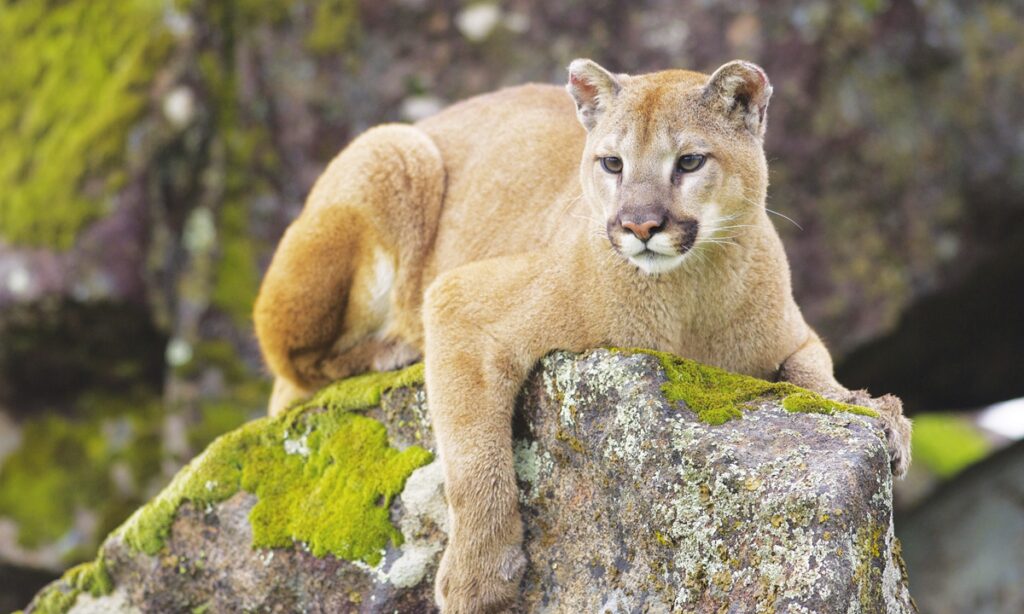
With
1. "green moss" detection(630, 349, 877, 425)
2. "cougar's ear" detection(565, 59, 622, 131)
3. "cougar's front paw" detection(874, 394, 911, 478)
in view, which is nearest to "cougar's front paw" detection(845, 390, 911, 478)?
"cougar's front paw" detection(874, 394, 911, 478)

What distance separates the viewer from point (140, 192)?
11711 millimetres

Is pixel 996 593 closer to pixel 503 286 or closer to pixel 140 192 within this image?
pixel 503 286

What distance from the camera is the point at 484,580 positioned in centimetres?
579

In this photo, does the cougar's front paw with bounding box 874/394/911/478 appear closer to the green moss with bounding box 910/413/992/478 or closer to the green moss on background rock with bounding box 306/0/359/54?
the green moss on background rock with bounding box 306/0/359/54

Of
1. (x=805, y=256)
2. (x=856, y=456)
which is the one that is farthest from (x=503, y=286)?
(x=805, y=256)

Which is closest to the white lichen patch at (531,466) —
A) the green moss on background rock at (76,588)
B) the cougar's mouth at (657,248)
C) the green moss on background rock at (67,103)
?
the cougar's mouth at (657,248)

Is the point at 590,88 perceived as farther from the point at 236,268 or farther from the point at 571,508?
the point at 236,268

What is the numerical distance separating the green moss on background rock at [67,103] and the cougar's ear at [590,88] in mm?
6475

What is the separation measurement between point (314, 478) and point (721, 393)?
2595 millimetres

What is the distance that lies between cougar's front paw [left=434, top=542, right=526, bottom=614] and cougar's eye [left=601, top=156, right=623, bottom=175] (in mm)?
2024

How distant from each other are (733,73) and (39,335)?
26.3 feet

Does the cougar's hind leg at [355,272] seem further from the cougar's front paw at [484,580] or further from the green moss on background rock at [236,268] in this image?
the green moss on background rock at [236,268]

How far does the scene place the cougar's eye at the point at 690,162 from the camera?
607 cm

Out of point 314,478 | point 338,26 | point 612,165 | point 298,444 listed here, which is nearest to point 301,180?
point 338,26
